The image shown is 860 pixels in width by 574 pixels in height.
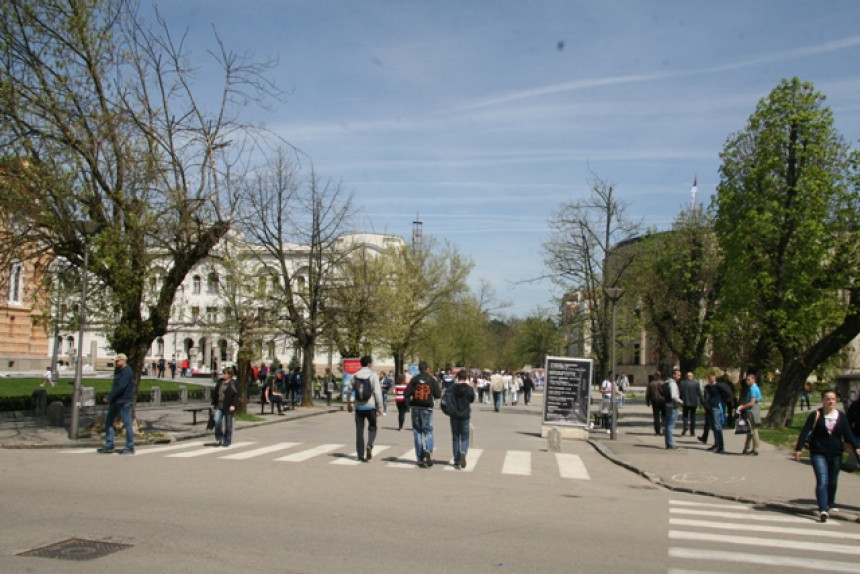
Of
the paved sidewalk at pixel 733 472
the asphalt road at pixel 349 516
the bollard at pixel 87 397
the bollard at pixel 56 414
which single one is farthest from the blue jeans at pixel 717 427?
the bollard at pixel 56 414

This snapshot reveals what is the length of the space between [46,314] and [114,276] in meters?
1.98

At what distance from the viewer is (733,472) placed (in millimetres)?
15828

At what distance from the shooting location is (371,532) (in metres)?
A: 8.53

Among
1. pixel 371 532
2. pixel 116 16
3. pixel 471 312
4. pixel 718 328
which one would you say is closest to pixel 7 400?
pixel 116 16

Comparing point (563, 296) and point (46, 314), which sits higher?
point (563, 296)

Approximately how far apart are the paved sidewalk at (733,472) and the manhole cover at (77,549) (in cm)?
926

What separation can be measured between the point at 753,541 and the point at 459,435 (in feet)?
22.1

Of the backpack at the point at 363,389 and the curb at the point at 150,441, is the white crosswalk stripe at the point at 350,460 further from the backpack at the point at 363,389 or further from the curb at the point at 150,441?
the curb at the point at 150,441

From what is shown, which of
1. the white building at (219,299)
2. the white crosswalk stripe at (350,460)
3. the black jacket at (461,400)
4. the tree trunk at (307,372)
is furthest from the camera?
the tree trunk at (307,372)

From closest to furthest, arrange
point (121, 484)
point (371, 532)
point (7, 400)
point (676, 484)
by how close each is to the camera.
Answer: point (371, 532) → point (121, 484) → point (676, 484) → point (7, 400)

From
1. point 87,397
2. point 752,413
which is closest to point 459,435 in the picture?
point 752,413

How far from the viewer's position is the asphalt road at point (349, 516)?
7.38 m

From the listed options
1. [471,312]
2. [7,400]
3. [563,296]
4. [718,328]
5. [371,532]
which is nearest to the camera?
[371,532]

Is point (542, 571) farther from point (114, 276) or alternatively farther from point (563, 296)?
point (563, 296)
